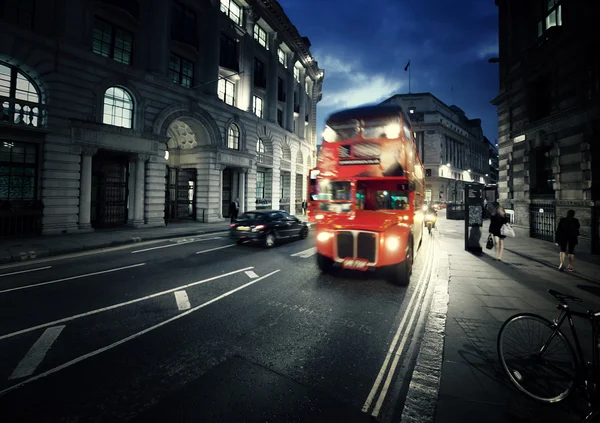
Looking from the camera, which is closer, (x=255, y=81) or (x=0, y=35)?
(x=0, y=35)

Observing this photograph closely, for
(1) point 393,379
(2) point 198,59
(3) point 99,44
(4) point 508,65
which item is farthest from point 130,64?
(4) point 508,65

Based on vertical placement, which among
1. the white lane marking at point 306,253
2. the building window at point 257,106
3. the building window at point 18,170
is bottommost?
the white lane marking at point 306,253

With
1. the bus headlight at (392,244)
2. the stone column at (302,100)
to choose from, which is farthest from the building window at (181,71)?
the bus headlight at (392,244)

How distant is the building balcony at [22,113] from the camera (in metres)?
12.8

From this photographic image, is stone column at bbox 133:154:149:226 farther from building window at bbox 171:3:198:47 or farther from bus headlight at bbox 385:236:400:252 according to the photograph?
bus headlight at bbox 385:236:400:252

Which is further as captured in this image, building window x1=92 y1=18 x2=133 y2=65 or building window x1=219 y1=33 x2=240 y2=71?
building window x1=219 y1=33 x2=240 y2=71

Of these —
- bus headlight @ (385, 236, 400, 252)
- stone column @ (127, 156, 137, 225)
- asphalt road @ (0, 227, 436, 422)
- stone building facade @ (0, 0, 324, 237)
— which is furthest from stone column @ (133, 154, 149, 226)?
bus headlight @ (385, 236, 400, 252)

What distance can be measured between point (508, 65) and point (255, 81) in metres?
21.2

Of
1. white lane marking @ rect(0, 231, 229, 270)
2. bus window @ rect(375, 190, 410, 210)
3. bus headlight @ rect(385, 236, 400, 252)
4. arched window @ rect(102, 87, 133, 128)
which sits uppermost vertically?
arched window @ rect(102, 87, 133, 128)

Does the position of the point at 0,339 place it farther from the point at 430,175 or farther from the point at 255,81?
the point at 430,175

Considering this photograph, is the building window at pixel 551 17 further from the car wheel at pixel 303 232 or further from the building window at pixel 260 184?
the building window at pixel 260 184

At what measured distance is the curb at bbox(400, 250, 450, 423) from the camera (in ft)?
9.46

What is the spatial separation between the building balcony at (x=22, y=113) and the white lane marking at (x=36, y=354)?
1394 centimetres

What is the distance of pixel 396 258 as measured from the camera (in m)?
7.19
